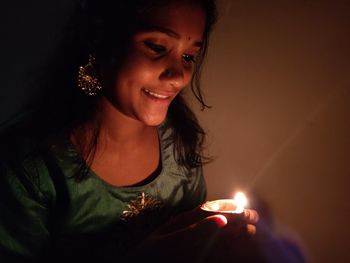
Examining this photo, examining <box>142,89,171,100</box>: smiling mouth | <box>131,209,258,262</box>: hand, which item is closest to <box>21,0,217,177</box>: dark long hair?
<box>142,89,171,100</box>: smiling mouth

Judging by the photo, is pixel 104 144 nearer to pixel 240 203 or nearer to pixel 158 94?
pixel 158 94

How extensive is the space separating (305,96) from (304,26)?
0.27 m

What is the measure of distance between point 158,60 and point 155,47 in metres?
0.04

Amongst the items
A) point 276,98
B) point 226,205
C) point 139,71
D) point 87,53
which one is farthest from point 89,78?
point 276,98

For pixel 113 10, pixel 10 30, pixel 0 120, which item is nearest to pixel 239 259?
pixel 113 10

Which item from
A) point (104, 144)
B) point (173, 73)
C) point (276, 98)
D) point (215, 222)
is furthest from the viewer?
point (276, 98)

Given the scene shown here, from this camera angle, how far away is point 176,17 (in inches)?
36.1

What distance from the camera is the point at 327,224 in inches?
61.4

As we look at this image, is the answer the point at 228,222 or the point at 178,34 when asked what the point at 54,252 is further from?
the point at 178,34

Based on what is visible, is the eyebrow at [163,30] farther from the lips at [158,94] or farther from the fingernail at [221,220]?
the fingernail at [221,220]

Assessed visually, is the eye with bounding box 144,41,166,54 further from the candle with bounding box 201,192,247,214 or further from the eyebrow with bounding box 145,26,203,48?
the candle with bounding box 201,192,247,214

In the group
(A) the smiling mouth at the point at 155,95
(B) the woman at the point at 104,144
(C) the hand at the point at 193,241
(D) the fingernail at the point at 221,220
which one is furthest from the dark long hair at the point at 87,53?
(D) the fingernail at the point at 221,220

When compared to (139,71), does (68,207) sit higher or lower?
lower

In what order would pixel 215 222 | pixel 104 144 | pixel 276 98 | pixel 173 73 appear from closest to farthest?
pixel 215 222 < pixel 173 73 < pixel 104 144 < pixel 276 98
